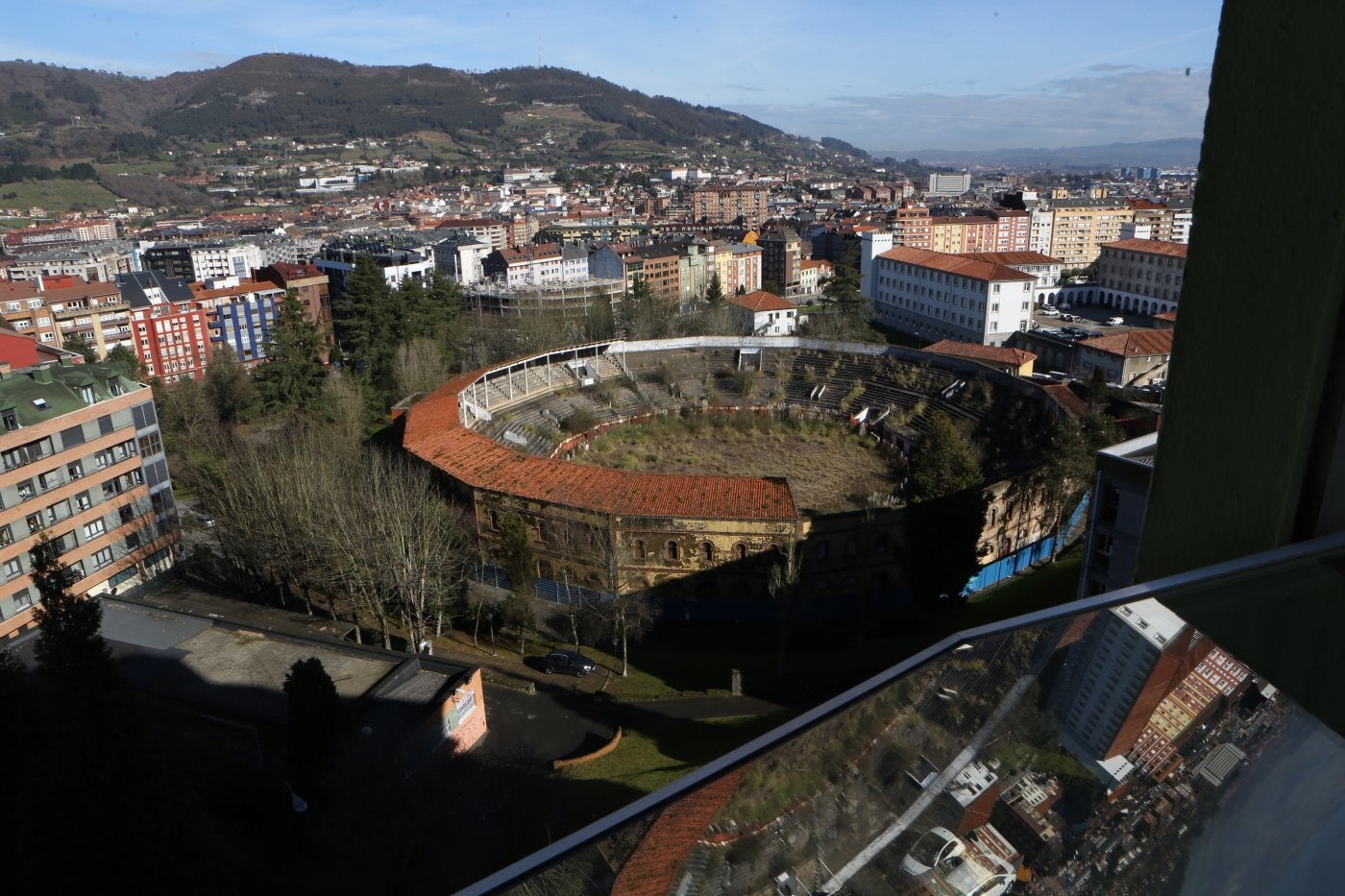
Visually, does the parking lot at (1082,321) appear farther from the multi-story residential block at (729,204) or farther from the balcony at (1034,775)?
the multi-story residential block at (729,204)

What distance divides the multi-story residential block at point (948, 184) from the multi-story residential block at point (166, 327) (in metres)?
108

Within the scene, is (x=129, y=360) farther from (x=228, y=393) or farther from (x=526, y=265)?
(x=526, y=265)

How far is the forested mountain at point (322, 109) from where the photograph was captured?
142 meters

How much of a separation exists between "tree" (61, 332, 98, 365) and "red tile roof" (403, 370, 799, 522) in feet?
52.0

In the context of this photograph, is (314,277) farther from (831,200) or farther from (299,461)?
(831,200)

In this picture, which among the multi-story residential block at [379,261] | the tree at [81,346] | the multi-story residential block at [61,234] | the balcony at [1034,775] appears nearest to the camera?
the balcony at [1034,775]

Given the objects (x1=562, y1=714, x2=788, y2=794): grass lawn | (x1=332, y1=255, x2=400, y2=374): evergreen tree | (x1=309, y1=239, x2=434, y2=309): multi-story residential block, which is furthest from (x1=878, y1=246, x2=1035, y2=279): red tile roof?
(x1=562, y1=714, x2=788, y2=794): grass lawn

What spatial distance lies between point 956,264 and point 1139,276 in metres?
10.4

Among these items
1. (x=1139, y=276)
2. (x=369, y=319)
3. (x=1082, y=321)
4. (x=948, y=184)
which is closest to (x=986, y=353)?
(x=1082, y=321)

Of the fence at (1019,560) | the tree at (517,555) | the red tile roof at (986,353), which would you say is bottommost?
the fence at (1019,560)

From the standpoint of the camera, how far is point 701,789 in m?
0.91

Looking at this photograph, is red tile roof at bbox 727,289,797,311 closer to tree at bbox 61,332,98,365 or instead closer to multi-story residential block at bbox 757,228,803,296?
multi-story residential block at bbox 757,228,803,296

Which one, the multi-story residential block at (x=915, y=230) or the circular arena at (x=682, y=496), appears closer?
the circular arena at (x=682, y=496)

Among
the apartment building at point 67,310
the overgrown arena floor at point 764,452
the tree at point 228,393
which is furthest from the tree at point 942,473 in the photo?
the apartment building at point 67,310
